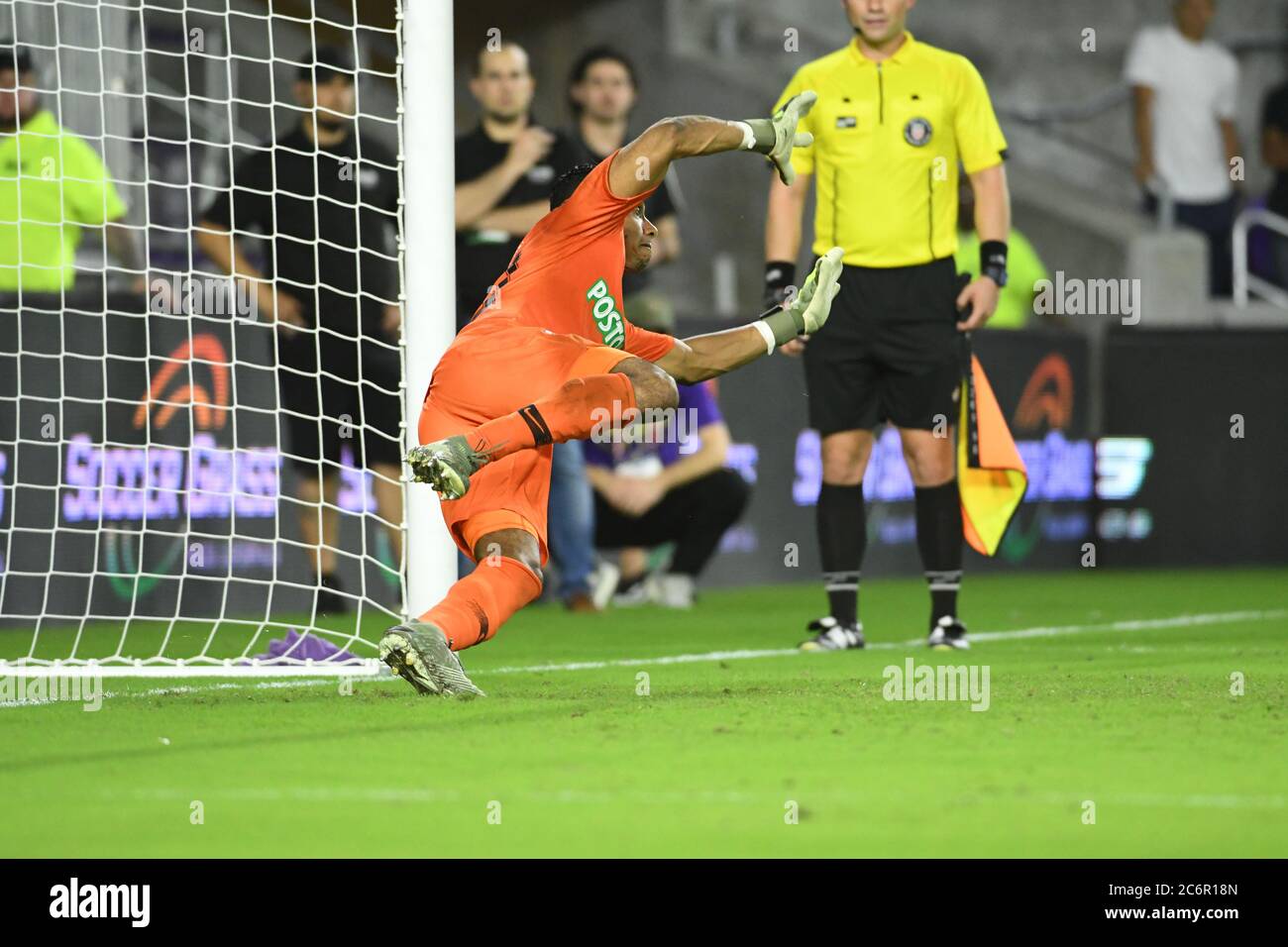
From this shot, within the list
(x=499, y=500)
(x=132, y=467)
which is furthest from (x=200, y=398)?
(x=499, y=500)

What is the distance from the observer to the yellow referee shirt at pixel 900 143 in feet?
24.5

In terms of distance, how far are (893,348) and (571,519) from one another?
2419 mm

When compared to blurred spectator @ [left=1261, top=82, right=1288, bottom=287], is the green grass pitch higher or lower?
lower

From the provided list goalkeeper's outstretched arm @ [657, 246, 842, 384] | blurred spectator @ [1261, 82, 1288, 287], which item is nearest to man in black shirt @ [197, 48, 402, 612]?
goalkeeper's outstretched arm @ [657, 246, 842, 384]

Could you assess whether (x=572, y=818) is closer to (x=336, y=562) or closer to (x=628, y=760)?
(x=628, y=760)

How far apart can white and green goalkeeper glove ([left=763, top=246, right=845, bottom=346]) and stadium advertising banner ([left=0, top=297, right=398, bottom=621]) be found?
9.69 ft

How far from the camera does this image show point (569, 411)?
220 inches

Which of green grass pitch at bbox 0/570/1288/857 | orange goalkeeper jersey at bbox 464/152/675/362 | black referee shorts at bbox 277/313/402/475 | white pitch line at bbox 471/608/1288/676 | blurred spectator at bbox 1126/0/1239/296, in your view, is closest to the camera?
green grass pitch at bbox 0/570/1288/857

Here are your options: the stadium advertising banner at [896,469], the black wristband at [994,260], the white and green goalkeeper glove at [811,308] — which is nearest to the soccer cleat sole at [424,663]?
the white and green goalkeeper glove at [811,308]

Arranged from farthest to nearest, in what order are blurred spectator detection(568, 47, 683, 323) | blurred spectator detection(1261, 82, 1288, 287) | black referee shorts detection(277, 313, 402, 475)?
blurred spectator detection(1261, 82, 1288, 287) → blurred spectator detection(568, 47, 683, 323) → black referee shorts detection(277, 313, 402, 475)

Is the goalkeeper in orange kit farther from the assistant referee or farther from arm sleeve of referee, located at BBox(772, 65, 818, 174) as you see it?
arm sleeve of referee, located at BBox(772, 65, 818, 174)

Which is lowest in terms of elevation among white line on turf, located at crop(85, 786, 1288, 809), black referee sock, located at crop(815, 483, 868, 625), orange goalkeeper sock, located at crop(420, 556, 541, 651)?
white line on turf, located at crop(85, 786, 1288, 809)

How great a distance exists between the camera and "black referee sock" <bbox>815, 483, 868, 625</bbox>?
7.59 metres
